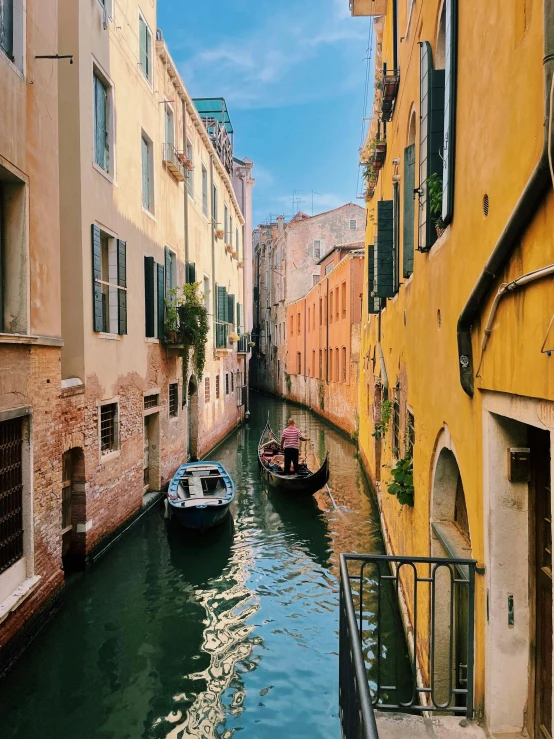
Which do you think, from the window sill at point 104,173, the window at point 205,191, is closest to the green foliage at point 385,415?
the window sill at point 104,173

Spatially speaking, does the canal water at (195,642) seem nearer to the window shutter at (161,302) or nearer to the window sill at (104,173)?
the window shutter at (161,302)

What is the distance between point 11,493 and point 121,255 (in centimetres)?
471

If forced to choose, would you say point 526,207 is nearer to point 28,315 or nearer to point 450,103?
point 450,103

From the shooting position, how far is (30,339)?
19.5 ft

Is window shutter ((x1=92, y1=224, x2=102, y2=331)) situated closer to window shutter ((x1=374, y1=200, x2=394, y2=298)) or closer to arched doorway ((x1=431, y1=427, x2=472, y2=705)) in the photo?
window shutter ((x1=374, y1=200, x2=394, y2=298))

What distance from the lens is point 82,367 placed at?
7914mm

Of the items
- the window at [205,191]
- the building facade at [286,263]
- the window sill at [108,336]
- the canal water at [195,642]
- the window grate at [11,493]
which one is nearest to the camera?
the canal water at [195,642]

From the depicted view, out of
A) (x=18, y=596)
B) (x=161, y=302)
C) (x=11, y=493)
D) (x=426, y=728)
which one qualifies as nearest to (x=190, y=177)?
(x=161, y=302)

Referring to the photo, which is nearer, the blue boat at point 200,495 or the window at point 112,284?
the window at point 112,284

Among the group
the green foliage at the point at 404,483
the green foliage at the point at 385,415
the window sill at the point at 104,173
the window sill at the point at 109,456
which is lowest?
the window sill at the point at 109,456

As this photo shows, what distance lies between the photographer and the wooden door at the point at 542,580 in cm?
264

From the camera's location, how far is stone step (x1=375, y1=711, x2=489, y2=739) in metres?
2.89

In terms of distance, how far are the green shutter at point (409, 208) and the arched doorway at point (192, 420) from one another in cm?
972

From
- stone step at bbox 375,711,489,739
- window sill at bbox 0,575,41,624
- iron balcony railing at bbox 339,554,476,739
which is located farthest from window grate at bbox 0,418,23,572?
stone step at bbox 375,711,489,739
